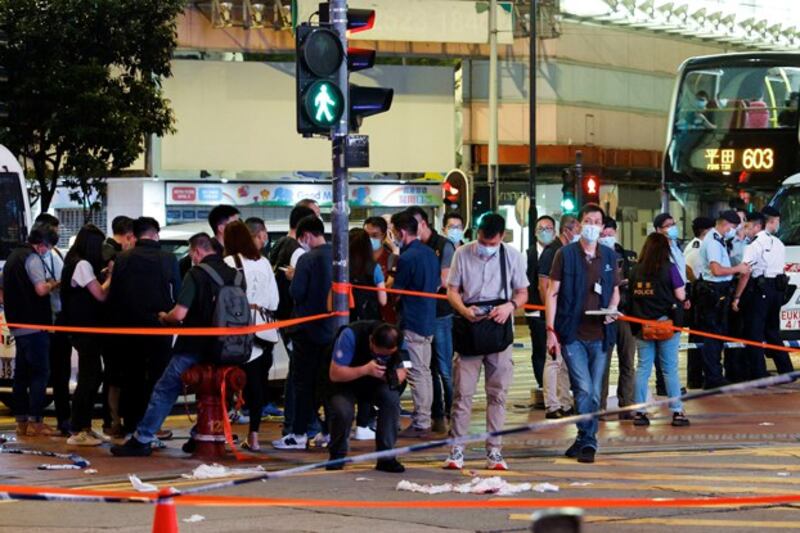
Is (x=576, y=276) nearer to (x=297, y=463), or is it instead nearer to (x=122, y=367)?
(x=297, y=463)

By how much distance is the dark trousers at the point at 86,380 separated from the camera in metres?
14.3

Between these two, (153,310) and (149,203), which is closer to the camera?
(153,310)

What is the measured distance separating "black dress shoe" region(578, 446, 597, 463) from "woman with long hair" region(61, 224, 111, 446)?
12.8ft

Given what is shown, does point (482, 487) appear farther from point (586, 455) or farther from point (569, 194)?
point (569, 194)

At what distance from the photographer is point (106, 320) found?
14398 mm

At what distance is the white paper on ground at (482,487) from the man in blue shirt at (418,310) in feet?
10.5

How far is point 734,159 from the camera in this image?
27.8 metres

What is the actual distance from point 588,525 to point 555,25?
37.1m

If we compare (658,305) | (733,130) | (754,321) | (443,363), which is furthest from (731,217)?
(733,130)

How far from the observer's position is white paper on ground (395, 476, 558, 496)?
36.3ft

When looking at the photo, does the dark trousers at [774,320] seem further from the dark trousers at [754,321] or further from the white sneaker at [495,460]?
the white sneaker at [495,460]

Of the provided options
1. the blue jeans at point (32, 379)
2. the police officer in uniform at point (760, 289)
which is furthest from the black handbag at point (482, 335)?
the police officer in uniform at point (760, 289)

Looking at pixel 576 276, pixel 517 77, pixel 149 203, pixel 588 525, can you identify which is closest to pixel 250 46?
pixel 149 203

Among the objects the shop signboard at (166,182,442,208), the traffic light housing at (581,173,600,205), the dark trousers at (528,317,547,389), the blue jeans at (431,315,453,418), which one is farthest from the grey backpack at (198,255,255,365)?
the shop signboard at (166,182,442,208)
